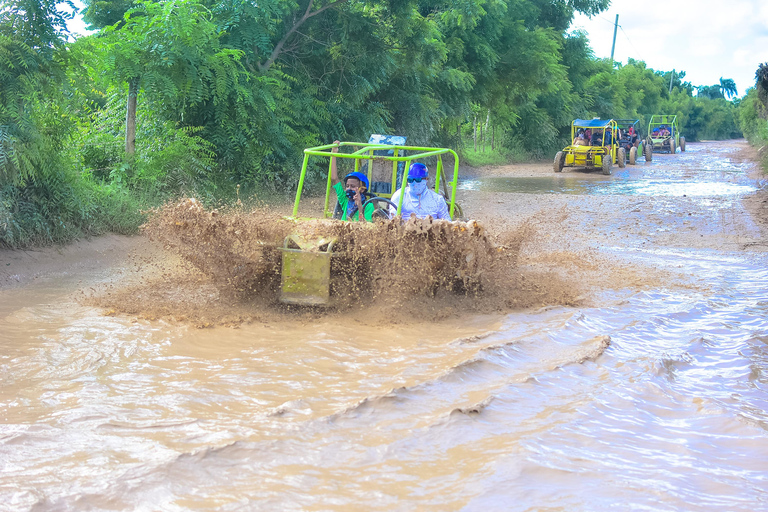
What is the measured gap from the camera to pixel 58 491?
3293 millimetres

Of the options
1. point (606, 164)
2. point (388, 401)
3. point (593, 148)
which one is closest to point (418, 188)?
point (388, 401)

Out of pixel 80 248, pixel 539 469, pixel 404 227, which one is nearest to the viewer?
pixel 539 469

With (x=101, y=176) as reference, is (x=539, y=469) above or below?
below

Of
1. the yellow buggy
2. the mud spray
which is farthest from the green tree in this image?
the yellow buggy

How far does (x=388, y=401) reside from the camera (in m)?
4.50

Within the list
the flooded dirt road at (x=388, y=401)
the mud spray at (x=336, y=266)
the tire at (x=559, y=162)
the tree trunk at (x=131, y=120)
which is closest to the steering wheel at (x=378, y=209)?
the mud spray at (x=336, y=266)

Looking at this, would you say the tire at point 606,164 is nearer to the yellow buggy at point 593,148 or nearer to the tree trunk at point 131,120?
the yellow buggy at point 593,148

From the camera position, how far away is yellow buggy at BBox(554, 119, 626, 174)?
23969 mm

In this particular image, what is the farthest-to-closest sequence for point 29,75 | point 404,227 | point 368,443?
1. point 29,75
2. point 404,227
3. point 368,443

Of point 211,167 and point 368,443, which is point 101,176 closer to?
point 211,167

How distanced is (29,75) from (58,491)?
619 centimetres

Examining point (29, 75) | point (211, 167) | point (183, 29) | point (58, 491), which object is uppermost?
point (183, 29)

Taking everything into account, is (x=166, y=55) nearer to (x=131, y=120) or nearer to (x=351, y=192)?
(x=131, y=120)

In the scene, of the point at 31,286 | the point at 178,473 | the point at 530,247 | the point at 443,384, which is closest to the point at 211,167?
the point at 31,286
